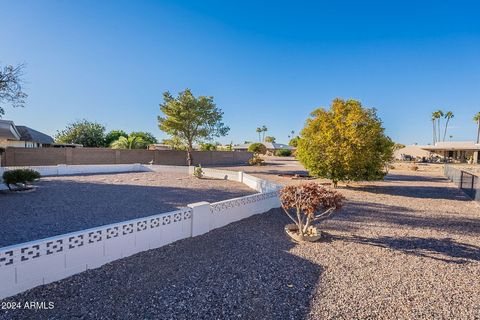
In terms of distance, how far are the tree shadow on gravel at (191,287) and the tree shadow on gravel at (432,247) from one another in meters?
2.35

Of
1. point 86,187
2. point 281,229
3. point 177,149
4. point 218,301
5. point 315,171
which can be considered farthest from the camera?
point 177,149

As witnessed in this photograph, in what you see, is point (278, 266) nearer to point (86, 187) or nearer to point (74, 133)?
point (86, 187)

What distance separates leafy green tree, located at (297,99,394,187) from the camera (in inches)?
544

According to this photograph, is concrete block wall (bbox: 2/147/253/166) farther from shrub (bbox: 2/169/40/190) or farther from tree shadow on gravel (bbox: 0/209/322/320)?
tree shadow on gravel (bbox: 0/209/322/320)

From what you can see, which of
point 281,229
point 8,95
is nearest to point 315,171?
point 281,229

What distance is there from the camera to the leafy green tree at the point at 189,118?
2798 centimetres

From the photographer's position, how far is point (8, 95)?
13773mm

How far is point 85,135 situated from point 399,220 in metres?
44.0

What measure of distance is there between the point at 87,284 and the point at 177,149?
28914mm

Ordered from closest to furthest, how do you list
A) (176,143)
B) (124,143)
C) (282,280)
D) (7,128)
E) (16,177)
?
(282,280) < (16,177) < (7,128) < (176,143) < (124,143)

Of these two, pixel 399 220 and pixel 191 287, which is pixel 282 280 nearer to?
pixel 191 287

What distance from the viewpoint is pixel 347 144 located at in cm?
1386

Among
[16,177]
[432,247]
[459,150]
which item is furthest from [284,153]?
[432,247]

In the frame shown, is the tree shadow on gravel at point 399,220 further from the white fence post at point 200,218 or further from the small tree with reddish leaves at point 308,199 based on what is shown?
the white fence post at point 200,218
